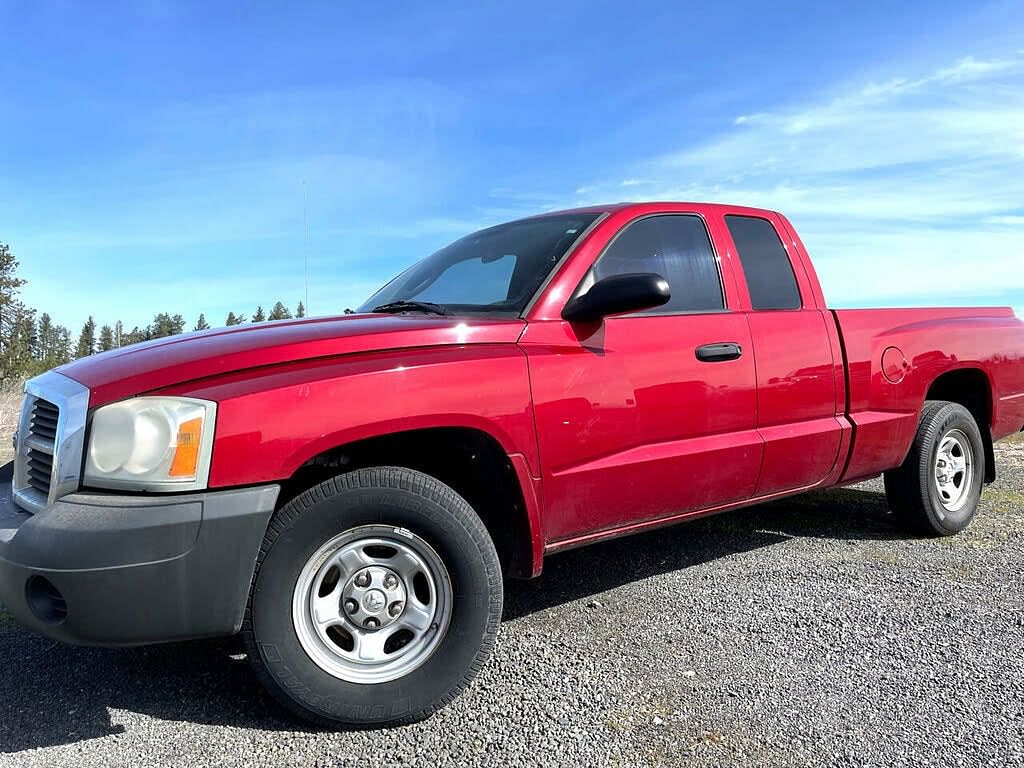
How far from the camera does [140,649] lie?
3221mm

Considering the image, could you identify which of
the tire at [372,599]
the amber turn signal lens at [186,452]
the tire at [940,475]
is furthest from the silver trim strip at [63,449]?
the tire at [940,475]

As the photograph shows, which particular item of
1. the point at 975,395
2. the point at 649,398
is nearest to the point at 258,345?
the point at 649,398

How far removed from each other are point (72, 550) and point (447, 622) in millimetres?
1193

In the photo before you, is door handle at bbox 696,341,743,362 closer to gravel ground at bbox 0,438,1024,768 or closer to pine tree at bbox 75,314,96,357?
gravel ground at bbox 0,438,1024,768

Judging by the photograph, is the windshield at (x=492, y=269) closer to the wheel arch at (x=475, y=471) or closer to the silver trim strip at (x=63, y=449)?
the wheel arch at (x=475, y=471)

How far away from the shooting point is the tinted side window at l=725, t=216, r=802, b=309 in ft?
12.8

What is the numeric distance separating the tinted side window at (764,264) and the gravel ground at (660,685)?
1.45 meters

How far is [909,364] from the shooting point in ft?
14.2

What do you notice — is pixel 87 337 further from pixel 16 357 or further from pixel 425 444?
pixel 425 444

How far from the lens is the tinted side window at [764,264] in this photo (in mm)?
3887

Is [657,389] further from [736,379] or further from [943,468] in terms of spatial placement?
[943,468]

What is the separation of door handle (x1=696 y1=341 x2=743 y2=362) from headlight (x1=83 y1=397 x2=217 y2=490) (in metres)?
2.09

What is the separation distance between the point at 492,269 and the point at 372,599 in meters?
1.64

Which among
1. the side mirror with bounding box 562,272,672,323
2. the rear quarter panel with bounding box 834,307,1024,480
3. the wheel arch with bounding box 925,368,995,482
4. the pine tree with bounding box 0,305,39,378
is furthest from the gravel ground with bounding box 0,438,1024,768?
the pine tree with bounding box 0,305,39,378
